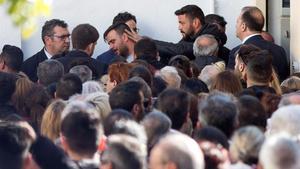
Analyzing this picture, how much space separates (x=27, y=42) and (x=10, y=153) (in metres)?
8.15

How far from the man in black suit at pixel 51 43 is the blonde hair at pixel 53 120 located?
4.89 m

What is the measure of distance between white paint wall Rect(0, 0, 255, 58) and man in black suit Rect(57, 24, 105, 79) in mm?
1879

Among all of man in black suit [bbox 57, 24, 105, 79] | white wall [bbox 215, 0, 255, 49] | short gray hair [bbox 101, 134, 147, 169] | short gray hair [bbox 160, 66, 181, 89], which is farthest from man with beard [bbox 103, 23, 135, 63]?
short gray hair [bbox 101, 134, 147, 169]

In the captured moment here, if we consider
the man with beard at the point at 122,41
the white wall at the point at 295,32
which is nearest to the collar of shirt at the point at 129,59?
the man with beard at the point at 122,41

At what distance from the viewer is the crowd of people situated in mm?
5555

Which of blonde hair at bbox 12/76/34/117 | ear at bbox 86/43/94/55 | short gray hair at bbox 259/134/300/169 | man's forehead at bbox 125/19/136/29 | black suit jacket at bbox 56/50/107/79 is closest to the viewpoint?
short gray hair at bbox 259/134/300/169

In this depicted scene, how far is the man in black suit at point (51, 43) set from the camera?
1218 cm

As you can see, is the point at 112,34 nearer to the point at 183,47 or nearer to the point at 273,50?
the point at 183,47

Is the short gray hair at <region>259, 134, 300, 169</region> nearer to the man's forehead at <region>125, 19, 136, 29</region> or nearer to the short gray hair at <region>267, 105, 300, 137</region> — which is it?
the short gray hair at <region>267, 105, 300, 137</region>

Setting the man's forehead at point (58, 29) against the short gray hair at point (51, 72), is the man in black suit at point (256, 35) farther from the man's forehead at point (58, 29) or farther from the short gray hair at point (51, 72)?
the short gray hair at point (51, 72)

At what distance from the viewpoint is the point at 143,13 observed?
542 inches

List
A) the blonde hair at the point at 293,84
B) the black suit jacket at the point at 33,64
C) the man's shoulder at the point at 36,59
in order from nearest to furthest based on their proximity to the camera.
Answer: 1. the blonde hair at the point at 293,84
2. the black suit jacket at the point at 33,64
3. the man's shoulder at the point at 36,59

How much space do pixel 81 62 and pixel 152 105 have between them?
2.51 m

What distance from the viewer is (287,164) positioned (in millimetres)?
5297
